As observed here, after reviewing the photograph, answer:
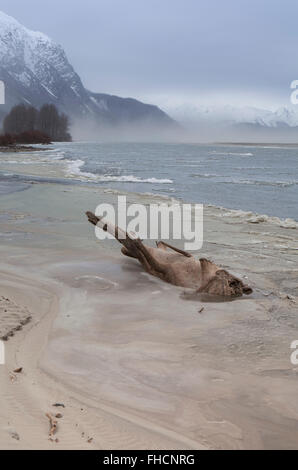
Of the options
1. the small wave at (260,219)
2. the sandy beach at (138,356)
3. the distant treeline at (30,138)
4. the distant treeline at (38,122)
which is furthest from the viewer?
the distant treeline at (38,122)

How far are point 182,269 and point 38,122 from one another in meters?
140

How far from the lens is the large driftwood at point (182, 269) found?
686cm

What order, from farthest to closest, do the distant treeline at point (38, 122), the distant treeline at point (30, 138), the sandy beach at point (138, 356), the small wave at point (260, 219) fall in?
the distant treeline at point (38, 122)
the distant treeline at point (30, 138)
the small wave at point (260, 219)
the sandy beach at point (138, 356)

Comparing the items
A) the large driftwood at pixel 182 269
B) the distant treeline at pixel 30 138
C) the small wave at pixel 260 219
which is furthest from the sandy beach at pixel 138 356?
the distant treeline at pixel 30 138

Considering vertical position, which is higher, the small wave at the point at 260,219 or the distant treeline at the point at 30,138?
the distant treeline at the point at 30,138

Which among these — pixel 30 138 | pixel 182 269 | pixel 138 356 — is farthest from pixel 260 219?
pixel 30 138

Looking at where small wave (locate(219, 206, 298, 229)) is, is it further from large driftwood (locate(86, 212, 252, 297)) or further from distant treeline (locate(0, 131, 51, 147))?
distant treeline (locate(0, 131, 51, 147))

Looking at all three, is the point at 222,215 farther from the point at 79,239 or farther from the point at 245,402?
the point at 245,402

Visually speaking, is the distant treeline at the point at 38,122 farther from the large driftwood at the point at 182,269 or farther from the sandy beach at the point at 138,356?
the sandy beach at the point at 138,356

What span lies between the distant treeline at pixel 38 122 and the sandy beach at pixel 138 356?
4479 inches

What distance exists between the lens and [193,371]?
451cm

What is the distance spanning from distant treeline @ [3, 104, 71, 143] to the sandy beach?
11377 cm

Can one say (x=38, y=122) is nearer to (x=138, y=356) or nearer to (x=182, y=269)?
(x=182, y=269)

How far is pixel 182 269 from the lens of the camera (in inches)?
297
